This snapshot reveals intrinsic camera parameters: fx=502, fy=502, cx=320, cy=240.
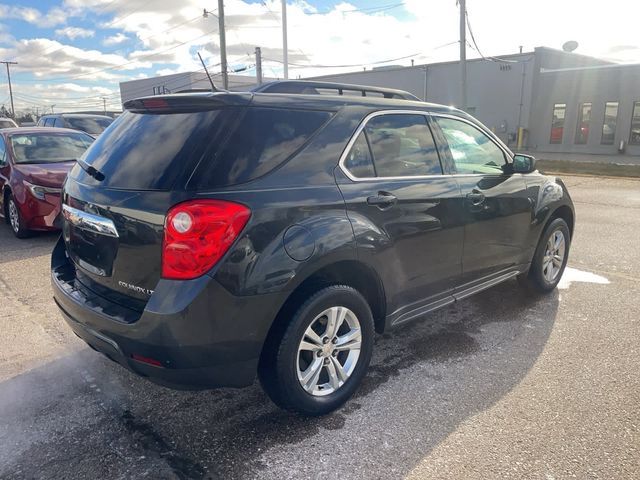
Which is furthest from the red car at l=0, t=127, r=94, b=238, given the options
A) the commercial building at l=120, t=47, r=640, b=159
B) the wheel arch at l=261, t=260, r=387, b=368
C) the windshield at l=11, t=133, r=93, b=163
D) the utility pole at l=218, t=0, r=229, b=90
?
the commercial building at l=120, t=47, r=640, b=159

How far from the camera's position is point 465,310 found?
456cm

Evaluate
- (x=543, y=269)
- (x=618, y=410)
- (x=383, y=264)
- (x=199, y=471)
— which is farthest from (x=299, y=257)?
(x=543, y=269)

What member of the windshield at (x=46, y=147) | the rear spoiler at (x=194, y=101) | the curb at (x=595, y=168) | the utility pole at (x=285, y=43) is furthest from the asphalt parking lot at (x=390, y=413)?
the utility pole at (x=285, y=43)

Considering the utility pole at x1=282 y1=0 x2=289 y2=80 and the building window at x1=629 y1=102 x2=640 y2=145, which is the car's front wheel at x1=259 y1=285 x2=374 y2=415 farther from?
the utility pole at x1=282 y1=0 x2=289 y2=80

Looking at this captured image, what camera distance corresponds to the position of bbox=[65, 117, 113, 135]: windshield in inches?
532

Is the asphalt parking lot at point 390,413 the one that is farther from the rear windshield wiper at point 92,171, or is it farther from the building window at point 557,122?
the building window at point 557,122

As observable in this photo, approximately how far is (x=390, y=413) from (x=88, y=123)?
531 inches

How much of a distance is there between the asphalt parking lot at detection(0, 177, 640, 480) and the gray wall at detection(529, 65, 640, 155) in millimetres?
23205

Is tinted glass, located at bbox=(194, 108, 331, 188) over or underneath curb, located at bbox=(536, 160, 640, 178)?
over

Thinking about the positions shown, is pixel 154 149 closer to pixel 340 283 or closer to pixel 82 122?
pixel 340 283

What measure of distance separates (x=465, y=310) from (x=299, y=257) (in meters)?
2.53

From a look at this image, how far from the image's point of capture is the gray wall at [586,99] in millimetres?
23203

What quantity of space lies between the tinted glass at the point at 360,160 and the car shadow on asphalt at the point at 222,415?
1.36 m

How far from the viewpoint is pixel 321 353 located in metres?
2.85
